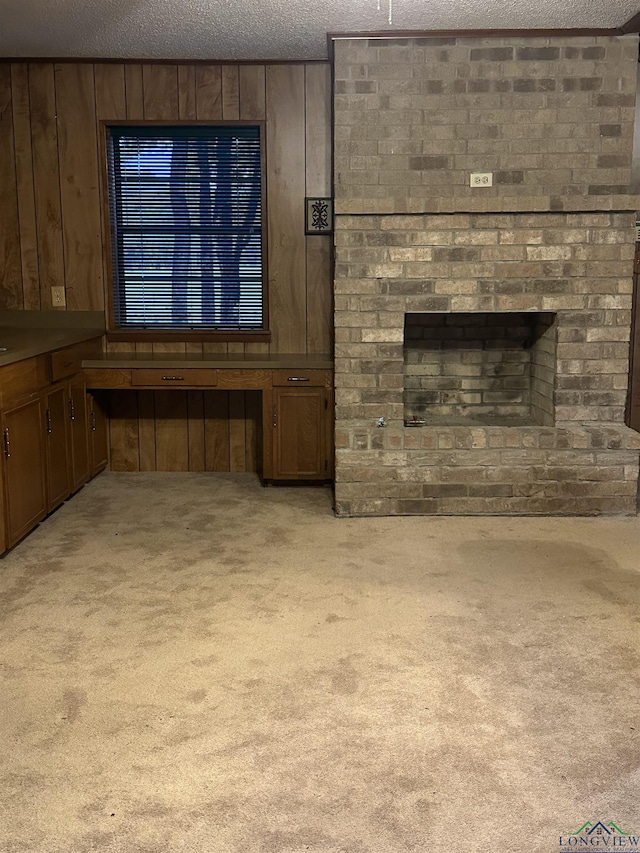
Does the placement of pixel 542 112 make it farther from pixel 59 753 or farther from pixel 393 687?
pixel 59 753

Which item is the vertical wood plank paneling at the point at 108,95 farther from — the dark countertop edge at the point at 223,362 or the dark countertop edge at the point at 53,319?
the dark countertop edge at the point at 223,362

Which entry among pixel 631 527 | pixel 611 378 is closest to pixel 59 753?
pixel 631 527

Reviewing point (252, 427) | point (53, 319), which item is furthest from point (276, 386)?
point (53, 319)

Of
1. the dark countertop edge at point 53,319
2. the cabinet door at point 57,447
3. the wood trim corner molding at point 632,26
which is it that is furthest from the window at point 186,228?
the wood trim corner molding at point 632,26

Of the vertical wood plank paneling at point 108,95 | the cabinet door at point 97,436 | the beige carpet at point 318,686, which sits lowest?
the beige carpet at point 318,686

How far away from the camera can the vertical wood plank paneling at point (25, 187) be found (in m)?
5.02

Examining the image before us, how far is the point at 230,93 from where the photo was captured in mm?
5016

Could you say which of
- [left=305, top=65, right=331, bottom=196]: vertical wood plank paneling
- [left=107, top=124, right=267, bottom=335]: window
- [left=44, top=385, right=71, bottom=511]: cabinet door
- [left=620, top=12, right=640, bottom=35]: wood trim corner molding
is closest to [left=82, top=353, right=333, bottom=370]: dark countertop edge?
[left=107, top=124, right=267, bottom=335]: window

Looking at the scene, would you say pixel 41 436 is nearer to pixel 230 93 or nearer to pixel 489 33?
pixel 230 93

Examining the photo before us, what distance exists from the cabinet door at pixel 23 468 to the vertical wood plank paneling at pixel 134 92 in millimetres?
1901

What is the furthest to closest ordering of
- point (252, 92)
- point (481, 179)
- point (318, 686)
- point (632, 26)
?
point (252, 92)
point (481, 179)
point (632, 26)
point (318, 686)

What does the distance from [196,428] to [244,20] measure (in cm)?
234

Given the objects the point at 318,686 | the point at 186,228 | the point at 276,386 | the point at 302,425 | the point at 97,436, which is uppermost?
the point at 186,228

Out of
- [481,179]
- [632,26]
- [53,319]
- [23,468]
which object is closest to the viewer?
[23,468]
